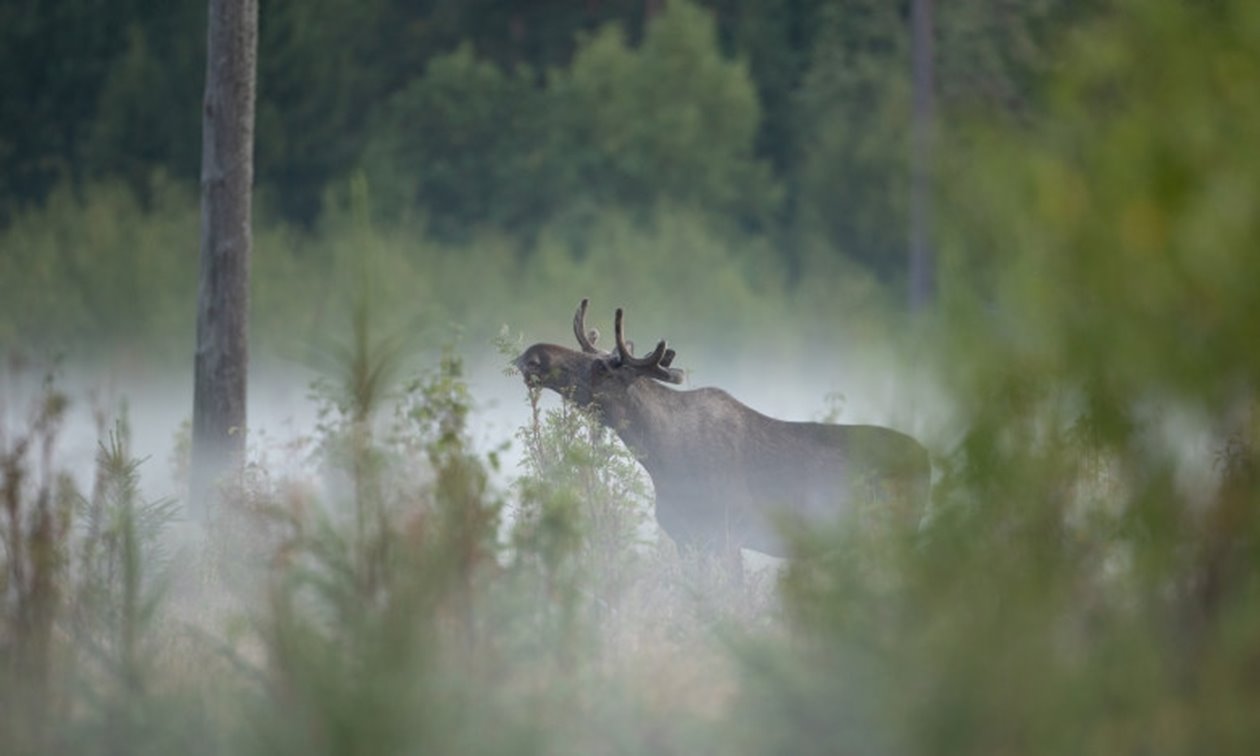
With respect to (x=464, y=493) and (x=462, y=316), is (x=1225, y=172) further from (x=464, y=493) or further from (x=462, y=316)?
(x=462, y=316)

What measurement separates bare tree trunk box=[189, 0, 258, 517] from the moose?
8.91 feet

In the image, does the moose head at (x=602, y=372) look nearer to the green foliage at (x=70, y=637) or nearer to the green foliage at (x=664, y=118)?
Answer: the green foliage at (x=70, y=637)

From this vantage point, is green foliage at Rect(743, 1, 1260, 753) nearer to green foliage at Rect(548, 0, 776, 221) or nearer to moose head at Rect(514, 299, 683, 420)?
moose head at Rect(514, 299, 683, 420)

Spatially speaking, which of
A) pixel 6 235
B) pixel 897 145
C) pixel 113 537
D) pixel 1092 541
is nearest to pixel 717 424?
pixel 113 537

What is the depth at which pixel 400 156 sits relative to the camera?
40281mm

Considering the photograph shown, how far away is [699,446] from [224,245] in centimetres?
355

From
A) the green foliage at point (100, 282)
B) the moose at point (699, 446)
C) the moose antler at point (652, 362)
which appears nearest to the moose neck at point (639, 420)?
the moose at point (699, 446)

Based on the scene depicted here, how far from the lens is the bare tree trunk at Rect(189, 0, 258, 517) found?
11.9 m

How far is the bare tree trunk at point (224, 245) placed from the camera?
39.0 feet

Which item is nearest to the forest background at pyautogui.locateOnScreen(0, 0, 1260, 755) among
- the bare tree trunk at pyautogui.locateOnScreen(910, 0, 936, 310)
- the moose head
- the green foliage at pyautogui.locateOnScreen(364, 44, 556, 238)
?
the moose head

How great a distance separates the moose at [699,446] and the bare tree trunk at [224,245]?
8.91ft

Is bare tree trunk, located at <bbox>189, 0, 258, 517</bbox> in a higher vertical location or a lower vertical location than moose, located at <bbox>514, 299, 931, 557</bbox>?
higher

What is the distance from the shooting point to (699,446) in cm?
1023

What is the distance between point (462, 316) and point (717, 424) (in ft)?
76.5
